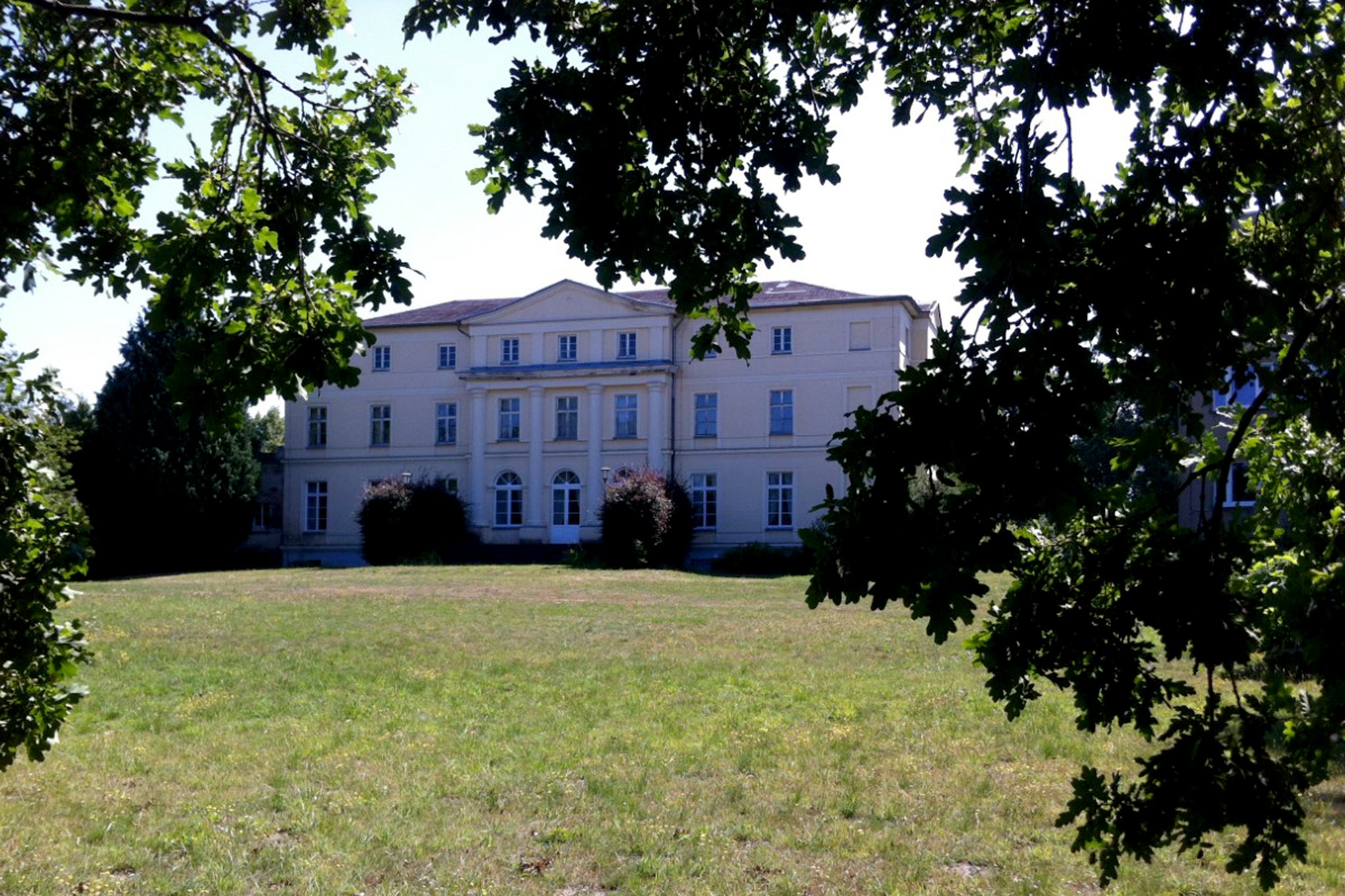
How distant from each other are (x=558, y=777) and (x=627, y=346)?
3815cm

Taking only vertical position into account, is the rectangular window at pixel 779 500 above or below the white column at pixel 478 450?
below

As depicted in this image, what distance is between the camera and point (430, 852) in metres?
7.66

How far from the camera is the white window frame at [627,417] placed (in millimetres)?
47188

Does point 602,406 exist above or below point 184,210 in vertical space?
above

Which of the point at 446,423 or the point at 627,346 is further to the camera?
the point at 446,423

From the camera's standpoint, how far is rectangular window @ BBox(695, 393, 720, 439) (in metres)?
47.0

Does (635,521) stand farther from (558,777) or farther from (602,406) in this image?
(558,777)

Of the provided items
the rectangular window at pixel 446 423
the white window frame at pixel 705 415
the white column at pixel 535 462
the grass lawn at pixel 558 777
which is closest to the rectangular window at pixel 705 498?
the white window frame at pixel 705 415

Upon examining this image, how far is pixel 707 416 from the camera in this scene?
4719cm

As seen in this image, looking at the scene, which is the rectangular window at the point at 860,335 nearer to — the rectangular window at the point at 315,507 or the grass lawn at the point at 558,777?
→ the rectangular window at the point at 315,507

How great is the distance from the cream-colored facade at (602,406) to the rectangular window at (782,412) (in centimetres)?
5

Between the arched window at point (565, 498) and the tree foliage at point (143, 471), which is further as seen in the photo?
the arched window at point (565, 498)

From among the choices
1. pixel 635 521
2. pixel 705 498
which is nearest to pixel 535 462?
pixel 705 498

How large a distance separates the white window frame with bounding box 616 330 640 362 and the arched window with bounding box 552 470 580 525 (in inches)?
191
